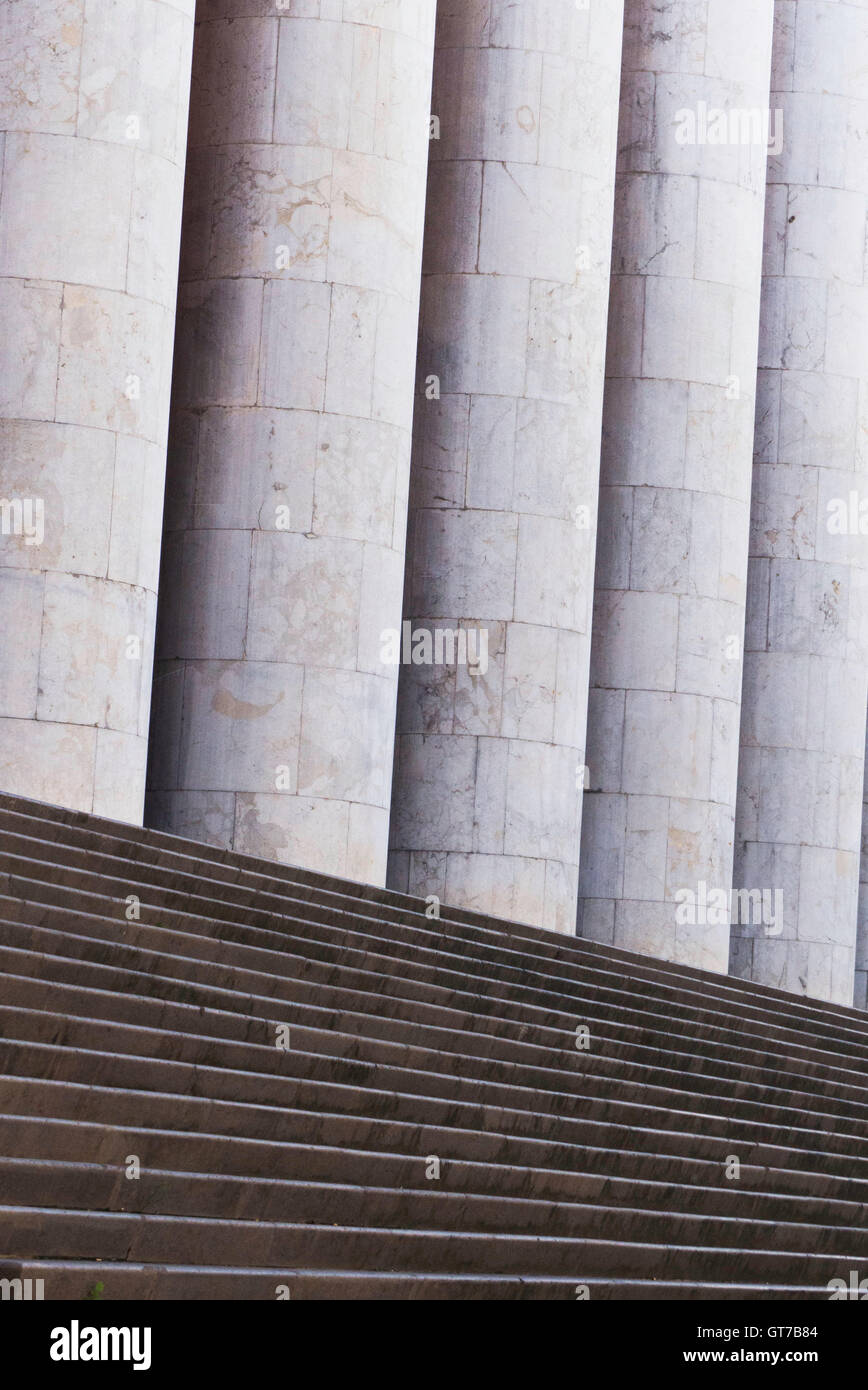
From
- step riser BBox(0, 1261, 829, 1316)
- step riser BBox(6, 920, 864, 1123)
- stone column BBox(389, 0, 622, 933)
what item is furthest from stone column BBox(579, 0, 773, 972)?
step riser BBox(0, 1261, 829, 1316)

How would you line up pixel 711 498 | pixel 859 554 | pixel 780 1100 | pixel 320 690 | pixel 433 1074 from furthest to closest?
pixel 859 554 → pixel 711 498 → pixel 320 690 → pixel 780 1100 → pixel 433 1074

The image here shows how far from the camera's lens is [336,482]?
2402 centimetres

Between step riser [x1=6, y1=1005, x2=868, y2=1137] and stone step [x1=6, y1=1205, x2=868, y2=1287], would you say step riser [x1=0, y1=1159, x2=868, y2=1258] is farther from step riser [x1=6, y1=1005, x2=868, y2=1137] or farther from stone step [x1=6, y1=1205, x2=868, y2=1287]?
step riser [x1=6, y1=1005, x2=868, y2=1137]

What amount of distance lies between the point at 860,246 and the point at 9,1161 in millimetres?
27755

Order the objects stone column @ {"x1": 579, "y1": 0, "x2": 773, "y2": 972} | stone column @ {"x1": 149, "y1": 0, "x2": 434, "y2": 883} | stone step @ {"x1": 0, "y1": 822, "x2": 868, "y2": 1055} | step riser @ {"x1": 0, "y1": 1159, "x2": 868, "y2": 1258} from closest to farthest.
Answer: step riser @ {"x1": 0, "y1": 1159, "x2": 868, "y2": 1258}
stone step @ {"x1": 0, "y1": 822, "x2": 868, "y2": 1055}
stone column @ {"x1": 149, "y1": 0, "x2": 434, "y2": 883}
stone column @ {"x1": 579, "y1": 0, "x2": 773, "y2": 972}

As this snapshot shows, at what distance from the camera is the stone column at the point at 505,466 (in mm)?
27172

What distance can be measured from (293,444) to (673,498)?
8.41 metres

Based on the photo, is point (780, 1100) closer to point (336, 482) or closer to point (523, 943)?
point (523, 943)

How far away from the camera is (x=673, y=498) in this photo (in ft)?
102

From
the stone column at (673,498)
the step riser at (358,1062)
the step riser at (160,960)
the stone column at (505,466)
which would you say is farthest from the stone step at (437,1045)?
the stone column at (673,498)

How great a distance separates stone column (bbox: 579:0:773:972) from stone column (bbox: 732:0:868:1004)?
3.09m

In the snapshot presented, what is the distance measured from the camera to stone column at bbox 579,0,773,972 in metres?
31.0
